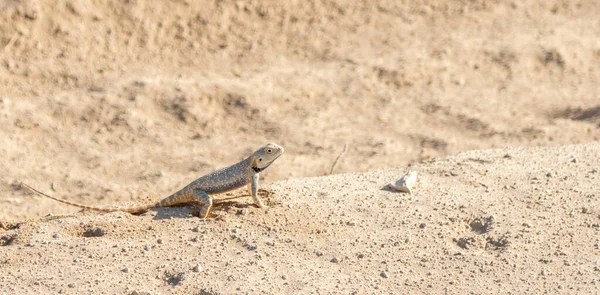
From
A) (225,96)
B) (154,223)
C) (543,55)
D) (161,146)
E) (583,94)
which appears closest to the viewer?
(154,223)

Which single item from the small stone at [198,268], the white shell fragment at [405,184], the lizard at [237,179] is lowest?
the small stone at [198,268]

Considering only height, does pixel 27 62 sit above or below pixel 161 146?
above

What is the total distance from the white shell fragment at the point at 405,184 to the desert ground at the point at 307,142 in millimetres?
88

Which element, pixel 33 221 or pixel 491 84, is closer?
pixel 33 221

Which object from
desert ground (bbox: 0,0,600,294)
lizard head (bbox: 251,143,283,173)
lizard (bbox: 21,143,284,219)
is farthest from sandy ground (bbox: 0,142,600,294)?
lizard head (bbox: 251,143,283,173)

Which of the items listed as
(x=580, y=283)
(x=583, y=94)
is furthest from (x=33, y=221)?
(x=583, y=94)

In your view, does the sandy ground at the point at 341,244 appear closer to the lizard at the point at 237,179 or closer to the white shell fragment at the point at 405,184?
the white shell fragment at the point at 405,184

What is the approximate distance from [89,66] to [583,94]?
6.92m

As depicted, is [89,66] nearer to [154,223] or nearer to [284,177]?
[284,177]

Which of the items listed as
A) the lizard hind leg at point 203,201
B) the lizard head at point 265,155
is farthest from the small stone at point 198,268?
the lizard head at point 265,155

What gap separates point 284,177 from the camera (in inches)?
336

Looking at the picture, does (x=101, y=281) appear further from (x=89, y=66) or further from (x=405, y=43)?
(x=405, y=43)

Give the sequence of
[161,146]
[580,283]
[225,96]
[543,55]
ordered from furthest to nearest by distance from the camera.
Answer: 1. [543,55]
2. [225,96]
3. [161,146]
4. [580,283]

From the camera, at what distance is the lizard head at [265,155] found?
6422mm
